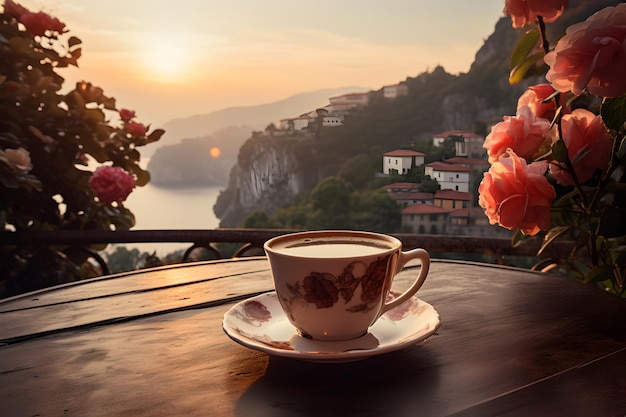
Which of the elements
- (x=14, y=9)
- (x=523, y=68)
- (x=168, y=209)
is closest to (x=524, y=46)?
(x=523, y=68)

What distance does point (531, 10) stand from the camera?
892 mm

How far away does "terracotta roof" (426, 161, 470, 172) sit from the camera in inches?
63.4

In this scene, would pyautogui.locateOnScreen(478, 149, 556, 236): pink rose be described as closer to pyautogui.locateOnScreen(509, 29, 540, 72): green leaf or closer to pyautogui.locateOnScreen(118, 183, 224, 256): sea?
pyautogui.locateOnScreen(509, 29, 540, 72): green leaf

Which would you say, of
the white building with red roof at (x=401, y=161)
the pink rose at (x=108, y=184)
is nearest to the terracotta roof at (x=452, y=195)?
the white building with red roof at (x=401, y=161)

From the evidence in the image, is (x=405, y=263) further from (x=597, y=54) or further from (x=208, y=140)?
(x=208, y=140)

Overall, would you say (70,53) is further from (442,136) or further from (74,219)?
(442,136)

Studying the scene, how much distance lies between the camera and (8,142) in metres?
1.78

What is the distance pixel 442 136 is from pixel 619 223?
3.61 ft

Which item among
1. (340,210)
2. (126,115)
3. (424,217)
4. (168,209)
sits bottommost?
(340,210)

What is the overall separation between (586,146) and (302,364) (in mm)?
625

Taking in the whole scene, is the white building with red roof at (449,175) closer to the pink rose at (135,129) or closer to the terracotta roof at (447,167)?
the terracotta roof at (447,167)

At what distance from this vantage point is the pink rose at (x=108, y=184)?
191cm

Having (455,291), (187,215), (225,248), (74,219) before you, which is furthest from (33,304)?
(225,248)

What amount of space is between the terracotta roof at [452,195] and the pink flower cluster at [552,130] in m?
0.58
